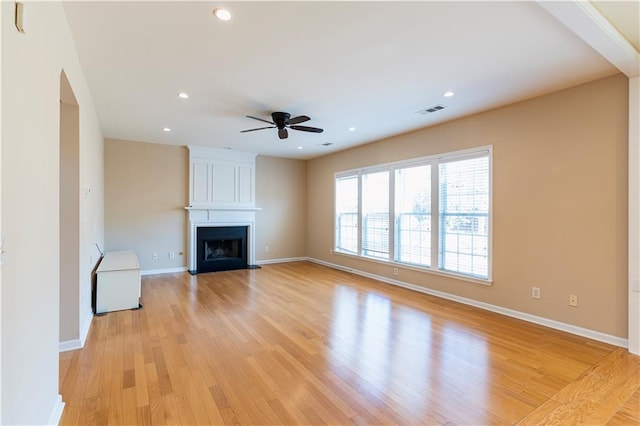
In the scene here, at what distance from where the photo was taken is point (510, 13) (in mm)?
2188

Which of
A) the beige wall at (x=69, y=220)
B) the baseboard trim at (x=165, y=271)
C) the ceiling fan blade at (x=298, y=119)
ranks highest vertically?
the ceiling fan blade at (x=298, y=119)

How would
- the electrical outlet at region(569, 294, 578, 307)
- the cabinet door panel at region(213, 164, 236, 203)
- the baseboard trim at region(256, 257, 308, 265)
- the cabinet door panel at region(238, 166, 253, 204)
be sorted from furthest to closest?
1. the baseboard trim at region(256, 257, 308, 265)
2. the cabinet door panel at region(238, 166, 253, 204)
3. the cabinet door panel at region(213, 164, 236, 203)
4. the electrical outlet at region(569, 294, 578, 307)

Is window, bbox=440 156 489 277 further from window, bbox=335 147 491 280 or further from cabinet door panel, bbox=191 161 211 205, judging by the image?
cabinet door panel, bbox=191 161 211 205

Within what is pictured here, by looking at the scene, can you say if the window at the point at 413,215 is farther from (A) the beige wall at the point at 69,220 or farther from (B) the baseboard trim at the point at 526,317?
(A) the beige wall at the point at 69,220

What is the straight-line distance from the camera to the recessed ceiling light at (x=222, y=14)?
2.17 m

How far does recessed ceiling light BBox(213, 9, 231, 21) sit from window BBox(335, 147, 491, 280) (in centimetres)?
356

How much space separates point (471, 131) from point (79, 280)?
4954 millimetres

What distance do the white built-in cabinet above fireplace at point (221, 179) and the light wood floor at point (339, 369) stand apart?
9.90 feet

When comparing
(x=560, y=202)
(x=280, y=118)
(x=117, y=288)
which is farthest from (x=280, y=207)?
(x=560, y=202)

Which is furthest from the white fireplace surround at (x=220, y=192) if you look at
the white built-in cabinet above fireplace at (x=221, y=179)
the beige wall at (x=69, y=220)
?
the beige wall at (x=69, y=220)

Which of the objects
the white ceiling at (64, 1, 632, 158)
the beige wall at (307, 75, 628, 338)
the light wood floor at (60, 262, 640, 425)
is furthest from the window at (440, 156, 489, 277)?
the white ceiling at (64, 1, 632, 158)

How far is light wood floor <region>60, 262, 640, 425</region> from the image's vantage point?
2070mm

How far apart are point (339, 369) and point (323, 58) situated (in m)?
2.70

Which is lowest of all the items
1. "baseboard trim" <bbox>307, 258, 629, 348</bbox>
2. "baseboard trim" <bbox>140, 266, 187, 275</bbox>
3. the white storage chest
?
"baseboard trim" <bbox>307, 258, 629, 348</bbox>
